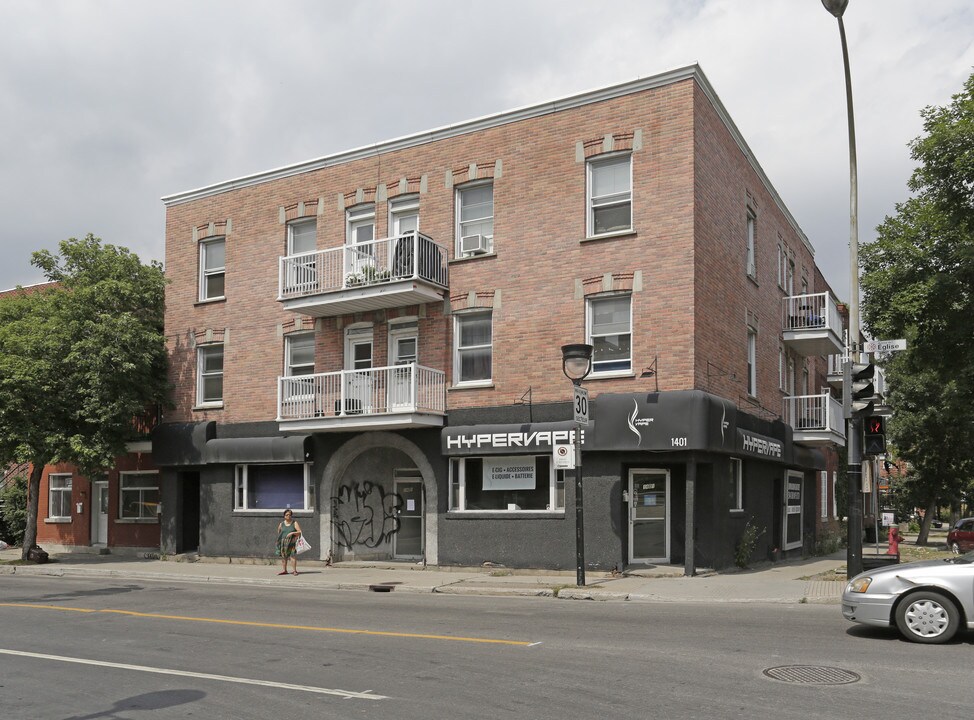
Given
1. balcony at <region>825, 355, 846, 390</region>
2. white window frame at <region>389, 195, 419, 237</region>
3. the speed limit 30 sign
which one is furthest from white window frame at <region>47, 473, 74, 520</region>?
balcony at <region>825, 355, 846, 390</region>

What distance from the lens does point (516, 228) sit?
66.6 feet

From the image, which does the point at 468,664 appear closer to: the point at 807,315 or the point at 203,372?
the point at 203,372

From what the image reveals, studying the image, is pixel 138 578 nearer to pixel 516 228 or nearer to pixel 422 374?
pixel 422 374

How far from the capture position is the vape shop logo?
18.1 meters

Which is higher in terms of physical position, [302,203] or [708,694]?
[302,203]

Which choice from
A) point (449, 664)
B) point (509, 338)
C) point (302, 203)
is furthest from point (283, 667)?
point (302, 203)

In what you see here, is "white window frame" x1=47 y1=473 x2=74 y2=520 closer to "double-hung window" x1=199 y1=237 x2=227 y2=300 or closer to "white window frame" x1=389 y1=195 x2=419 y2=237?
"double-hung window" x1=199 y1=237 x2=227 y2=300

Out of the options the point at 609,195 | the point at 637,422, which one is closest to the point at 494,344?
the point at 637,422

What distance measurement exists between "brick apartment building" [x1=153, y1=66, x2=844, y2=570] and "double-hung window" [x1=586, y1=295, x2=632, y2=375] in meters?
0.05

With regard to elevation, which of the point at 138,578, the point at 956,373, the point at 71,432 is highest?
the point at 956,373

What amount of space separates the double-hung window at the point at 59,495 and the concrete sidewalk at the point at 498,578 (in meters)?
5.11

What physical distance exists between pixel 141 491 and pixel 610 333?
49.0 ft

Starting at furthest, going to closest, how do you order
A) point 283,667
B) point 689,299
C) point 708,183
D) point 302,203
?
point 302,203, point 708,183, point 689,299, point 283,667

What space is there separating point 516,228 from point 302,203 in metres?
6.26
